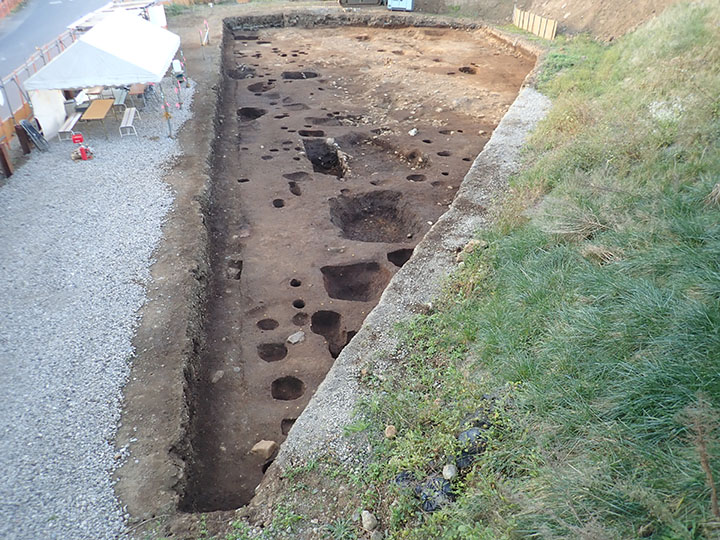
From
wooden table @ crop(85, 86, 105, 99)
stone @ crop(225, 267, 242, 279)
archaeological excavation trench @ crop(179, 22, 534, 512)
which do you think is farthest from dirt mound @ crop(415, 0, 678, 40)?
wooden table @ crop(85, 86, 105, 99)

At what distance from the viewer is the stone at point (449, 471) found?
3740 mm

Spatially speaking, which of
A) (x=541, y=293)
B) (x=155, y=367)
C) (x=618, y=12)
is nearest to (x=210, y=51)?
(x=618, y=12)

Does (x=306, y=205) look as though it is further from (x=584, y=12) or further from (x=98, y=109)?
(x=584, y=12)

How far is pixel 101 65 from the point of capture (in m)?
10.3

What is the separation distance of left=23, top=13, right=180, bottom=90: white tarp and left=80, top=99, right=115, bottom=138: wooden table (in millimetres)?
707

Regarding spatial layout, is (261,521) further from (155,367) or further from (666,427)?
(666,427)

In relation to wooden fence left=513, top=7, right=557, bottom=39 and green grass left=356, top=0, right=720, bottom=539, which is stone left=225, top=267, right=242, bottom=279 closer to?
green grass left=356, top=0, right=720, bottom=539

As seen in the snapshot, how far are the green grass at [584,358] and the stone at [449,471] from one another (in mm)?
74

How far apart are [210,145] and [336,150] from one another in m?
2.60

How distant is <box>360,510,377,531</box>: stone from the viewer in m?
3.74

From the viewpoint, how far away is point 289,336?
6.76 metres

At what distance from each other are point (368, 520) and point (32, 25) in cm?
2332

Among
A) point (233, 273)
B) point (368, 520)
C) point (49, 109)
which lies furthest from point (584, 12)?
point (368, 520)

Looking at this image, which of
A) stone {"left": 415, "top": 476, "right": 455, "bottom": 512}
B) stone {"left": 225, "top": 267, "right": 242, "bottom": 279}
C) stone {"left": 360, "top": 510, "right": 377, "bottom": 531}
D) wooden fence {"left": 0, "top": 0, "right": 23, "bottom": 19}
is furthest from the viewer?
wooden fence {"left": 0, "top": 0, "right": 23, "bottom": 19}
